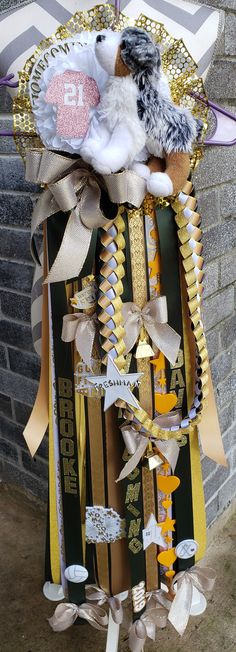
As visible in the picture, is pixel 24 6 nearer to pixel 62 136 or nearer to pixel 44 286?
pixel 62 136

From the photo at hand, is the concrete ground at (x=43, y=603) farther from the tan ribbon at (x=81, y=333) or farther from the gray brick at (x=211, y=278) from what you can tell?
the tan ribbon at (x=81, y=333)

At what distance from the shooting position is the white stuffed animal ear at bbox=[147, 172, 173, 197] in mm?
910

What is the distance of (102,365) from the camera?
108cm

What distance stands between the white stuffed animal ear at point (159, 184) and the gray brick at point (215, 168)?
51 cm

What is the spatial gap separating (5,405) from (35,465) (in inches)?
9.1

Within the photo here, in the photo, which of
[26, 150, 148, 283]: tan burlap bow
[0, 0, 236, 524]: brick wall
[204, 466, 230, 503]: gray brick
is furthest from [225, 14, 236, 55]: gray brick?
[204, 466, 230, 503]: gray brick

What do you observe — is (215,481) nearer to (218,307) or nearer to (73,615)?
(218,307)

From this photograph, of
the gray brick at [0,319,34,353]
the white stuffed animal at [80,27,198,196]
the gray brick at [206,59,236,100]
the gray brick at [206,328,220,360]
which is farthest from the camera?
the gray brick at [0,319,34,353]

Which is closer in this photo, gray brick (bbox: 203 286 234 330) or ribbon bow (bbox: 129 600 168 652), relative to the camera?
ribbon bow (bbox: 129 600 168 652)

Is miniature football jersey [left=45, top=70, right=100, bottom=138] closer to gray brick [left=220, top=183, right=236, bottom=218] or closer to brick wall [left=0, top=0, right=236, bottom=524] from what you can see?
brick wall [left=0, top=0, right=236, bottom=524]

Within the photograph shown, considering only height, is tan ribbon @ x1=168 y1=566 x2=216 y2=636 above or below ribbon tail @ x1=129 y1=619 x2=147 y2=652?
above

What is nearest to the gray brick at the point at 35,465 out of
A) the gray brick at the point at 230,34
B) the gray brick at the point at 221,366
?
the gray brick at the point at 221,366

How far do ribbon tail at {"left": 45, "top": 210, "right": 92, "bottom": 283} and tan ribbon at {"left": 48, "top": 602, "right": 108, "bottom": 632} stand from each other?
0.73 metres

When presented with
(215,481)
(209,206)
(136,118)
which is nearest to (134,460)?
(136,118)
